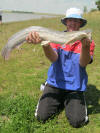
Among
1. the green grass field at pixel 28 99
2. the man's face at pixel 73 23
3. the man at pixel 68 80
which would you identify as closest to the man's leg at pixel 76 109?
the man at pixel 68 80

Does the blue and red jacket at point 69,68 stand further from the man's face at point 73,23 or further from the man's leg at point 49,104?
the man's face at point 73,23

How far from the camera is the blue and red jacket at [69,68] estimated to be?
439cm

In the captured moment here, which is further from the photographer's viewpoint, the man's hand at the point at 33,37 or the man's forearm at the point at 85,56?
the man's forearm at the point at 85,56

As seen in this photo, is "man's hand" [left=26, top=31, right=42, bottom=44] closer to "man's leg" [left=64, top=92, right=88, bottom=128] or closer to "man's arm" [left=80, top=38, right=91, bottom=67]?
"man's arm" [left=80, top=38, right=91, bottom=67]

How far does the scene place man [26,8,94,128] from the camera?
162 inches

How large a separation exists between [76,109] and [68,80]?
0.61 m

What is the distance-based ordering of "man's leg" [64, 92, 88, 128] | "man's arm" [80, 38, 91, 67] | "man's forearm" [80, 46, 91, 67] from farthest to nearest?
1. "man's leg" [64, 92, 88, 128]
2. "man's forearm" [80, 46, 91, 67]
3. "man's arm" [80, 38, 91, 67]

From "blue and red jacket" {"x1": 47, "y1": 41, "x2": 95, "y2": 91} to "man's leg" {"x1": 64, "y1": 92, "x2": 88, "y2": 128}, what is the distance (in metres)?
0.16

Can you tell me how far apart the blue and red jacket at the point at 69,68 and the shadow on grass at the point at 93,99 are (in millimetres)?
551

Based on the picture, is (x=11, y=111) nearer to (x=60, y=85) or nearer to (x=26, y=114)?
(x=26, y=114)

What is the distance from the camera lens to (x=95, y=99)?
17.1ft

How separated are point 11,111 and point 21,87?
137 centimetres

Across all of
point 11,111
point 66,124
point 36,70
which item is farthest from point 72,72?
point 36,70

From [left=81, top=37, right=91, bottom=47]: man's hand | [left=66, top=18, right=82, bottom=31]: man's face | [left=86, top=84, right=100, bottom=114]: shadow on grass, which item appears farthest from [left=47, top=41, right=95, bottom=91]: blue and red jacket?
[left=81, top=37, right=91, bottom=47]: man's hand
